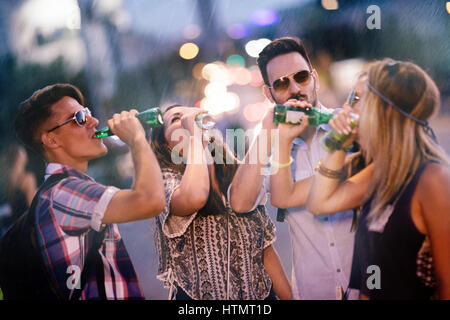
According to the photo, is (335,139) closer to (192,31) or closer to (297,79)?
(297,79)

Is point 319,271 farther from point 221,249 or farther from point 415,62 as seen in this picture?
point 415,62

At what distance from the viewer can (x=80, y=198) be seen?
1967mm

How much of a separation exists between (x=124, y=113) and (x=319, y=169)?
48.8 inches

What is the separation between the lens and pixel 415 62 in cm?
217

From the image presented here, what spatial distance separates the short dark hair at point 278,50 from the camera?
7.08 feet

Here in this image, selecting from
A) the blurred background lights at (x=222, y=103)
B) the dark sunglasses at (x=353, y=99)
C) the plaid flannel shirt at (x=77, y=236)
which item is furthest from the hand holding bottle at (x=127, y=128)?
the dark sunglasses at (x=353, y=99)

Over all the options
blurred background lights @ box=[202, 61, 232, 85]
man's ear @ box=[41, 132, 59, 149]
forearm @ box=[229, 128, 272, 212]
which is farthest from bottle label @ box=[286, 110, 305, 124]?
man's ear @ box=[41, 132, 59, 149]

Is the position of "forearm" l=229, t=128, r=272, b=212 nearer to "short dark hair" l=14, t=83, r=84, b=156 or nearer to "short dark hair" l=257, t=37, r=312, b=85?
"short dark hair" l=257, t=37, r=312, b=85

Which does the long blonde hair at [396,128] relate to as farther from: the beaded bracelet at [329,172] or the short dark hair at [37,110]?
the short dark hair at [37,110]

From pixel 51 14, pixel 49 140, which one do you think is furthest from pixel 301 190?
pixel 51 14

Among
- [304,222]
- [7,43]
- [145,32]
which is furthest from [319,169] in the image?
[7,43]

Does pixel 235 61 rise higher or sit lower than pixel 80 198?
higher

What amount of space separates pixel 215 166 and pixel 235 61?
0.71 metres
